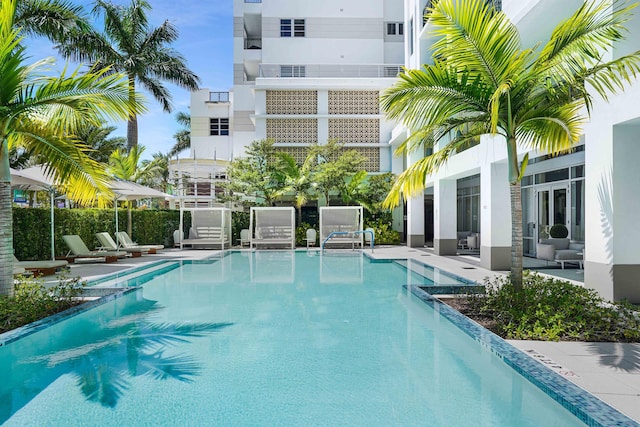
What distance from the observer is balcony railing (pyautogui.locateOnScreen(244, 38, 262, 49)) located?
115 feet

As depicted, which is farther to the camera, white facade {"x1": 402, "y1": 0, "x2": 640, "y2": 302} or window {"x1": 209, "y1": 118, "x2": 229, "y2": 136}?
window {"x1": 209, "y1": 118, "x2": 229, "y2": 136}

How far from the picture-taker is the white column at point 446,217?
18094 mm

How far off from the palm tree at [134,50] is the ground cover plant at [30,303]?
56.0 ft

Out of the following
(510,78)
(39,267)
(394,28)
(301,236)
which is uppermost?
(394,28)

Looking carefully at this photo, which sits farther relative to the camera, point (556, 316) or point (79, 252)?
point (79, 252)

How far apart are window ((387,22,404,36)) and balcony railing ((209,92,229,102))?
1284 centimetres

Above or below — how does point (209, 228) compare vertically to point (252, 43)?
below

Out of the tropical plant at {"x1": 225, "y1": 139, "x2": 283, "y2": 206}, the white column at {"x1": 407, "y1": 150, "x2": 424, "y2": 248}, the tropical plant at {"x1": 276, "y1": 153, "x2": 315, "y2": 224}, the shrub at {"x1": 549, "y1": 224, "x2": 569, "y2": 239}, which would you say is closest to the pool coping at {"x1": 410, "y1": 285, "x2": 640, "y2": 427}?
the shrub at {"x1": 549, "y1": 224, "x2": 569, "y2": 239}

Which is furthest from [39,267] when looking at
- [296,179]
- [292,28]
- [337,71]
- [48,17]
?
[292,28]

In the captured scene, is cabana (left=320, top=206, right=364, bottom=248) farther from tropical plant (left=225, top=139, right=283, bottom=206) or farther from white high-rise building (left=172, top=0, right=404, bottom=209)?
white high-rise building (left=172, top=0, right=404, bottom=209)

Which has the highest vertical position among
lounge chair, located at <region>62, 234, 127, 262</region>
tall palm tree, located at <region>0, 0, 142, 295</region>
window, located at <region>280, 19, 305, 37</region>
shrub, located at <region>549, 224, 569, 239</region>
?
window, located at <region>280, 19, 305, 37</region>

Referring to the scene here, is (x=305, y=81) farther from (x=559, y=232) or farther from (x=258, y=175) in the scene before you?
(x=559, y=232)

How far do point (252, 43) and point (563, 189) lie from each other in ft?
89.2

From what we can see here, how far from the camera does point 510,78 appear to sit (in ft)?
21.1
